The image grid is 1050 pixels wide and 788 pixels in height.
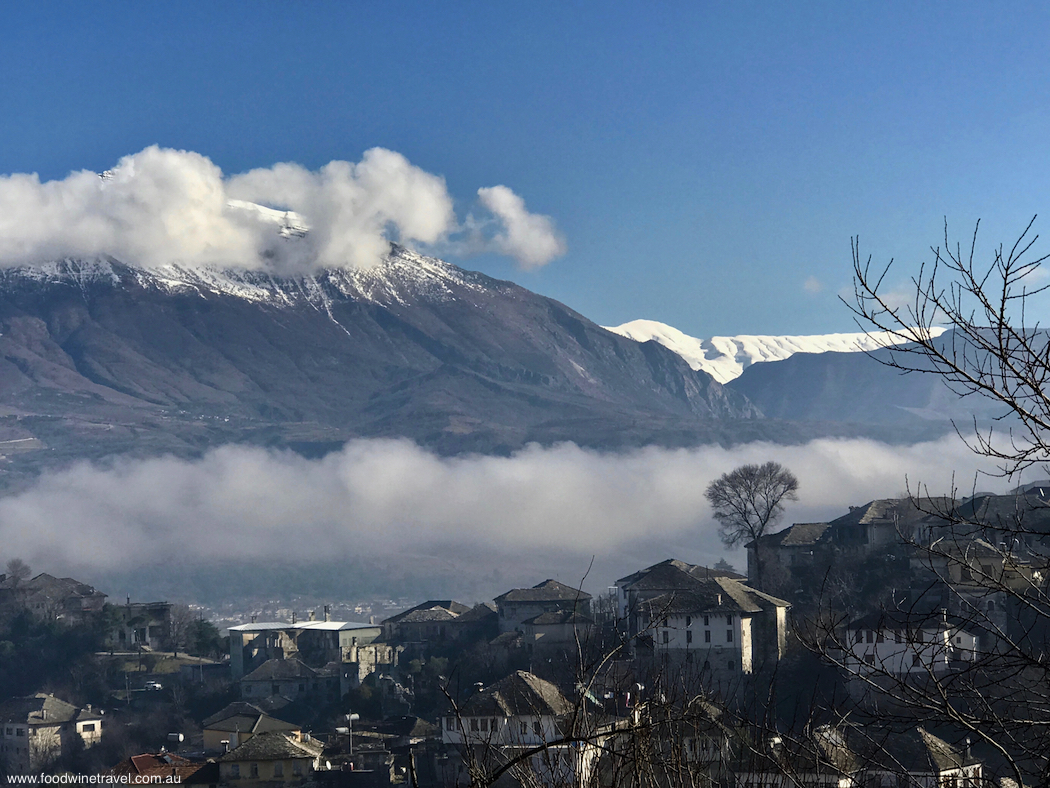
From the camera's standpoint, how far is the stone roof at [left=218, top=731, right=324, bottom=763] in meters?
66.3

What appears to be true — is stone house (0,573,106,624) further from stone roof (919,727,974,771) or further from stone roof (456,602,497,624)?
stone roof (919,727,974,771)

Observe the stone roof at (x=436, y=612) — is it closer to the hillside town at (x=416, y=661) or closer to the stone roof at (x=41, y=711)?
the hillside town at (x=416, y=661)

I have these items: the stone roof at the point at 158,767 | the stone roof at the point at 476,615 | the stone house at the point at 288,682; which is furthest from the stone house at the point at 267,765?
the stone roof at the point at 476,615

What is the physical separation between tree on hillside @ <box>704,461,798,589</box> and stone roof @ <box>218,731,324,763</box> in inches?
1508

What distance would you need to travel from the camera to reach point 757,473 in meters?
101

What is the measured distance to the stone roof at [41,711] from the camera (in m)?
89.7

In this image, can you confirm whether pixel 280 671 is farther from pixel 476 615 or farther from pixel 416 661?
pixel 476 615

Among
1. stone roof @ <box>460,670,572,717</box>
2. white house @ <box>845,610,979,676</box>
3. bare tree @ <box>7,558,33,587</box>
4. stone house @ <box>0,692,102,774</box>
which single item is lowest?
stone house @ <box>0,692,102,774</box>

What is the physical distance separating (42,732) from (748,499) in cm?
4862

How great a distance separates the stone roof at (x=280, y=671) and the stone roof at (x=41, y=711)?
10.3 metres

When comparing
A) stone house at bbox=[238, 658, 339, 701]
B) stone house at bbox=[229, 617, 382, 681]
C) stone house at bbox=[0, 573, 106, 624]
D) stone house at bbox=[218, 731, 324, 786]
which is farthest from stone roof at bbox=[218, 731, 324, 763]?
stone house at bbox=[0, 573, 106, 624]

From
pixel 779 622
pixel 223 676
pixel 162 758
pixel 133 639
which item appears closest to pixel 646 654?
pixel 779 622

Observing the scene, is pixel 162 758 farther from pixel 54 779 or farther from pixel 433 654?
pixel 433 654

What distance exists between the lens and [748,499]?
98.6 meters
